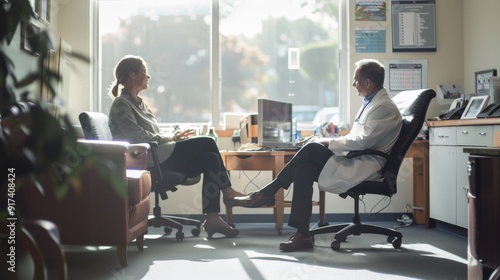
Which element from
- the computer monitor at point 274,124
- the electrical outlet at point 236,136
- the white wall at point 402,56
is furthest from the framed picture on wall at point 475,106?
the electrical outlet at point 236,136

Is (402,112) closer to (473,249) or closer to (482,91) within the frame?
(482,91)

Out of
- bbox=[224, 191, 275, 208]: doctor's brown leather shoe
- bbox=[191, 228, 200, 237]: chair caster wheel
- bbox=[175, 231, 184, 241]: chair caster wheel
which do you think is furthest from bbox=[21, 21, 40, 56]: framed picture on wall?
bbox=[191, 228, 200, 237]: chair caster wheel

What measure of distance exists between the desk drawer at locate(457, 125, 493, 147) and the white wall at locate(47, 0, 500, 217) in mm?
1016

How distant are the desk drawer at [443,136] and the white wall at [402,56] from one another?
1.90 feet

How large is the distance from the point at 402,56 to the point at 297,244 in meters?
2.48

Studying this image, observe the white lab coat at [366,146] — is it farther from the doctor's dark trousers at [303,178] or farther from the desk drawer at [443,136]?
the desk drawer at [443,136]

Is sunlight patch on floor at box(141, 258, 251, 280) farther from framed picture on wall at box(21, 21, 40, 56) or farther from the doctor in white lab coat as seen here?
framed picture on wall at box(21, 21, 40, 56)

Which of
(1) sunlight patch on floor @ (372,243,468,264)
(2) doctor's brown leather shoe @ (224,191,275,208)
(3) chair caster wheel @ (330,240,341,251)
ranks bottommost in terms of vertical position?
(1) sunlight patch on floor @ (372,243,468,264)

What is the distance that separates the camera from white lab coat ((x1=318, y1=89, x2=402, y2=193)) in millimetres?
3729

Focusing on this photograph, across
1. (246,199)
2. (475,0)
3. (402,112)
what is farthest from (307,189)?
(475,0)

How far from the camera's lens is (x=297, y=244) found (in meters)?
3.72

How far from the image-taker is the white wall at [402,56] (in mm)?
5293

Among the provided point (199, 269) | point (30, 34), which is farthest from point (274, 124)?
point (30, 34)

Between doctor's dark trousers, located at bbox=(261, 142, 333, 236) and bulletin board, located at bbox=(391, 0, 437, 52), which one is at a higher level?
bulletin board, located at bbox=(391, 0, 437, 52)
